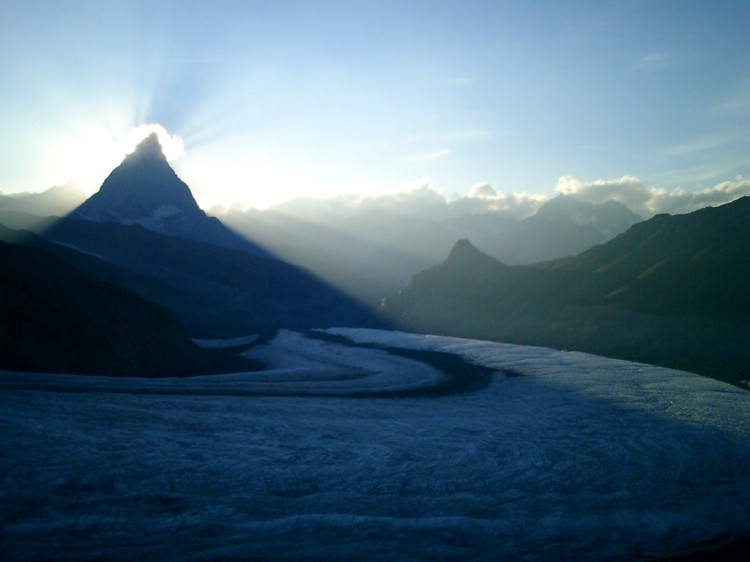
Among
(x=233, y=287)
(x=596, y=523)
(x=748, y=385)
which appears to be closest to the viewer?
(x=596, y=523)

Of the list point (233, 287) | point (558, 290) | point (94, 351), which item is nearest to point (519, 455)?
point (94, 351)

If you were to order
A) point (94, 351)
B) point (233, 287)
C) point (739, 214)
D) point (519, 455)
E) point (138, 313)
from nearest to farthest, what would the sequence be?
point (519, 455) < point (94, 351) < point (138, 313) < point (739, 214) < point (233, 287)

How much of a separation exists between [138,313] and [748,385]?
4101 cm

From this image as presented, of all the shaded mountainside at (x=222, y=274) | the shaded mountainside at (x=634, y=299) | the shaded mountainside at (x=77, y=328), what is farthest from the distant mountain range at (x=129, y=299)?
the shaded mountainside at (x=634, y=299)

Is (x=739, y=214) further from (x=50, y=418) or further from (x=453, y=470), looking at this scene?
(x=50, y=418)

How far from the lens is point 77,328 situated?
27.0m

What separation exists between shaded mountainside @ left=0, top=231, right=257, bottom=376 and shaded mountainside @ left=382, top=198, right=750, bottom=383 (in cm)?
3995

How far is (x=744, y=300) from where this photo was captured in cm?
6638

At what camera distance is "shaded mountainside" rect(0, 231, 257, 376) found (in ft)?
77.7

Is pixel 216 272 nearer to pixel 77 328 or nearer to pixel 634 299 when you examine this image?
pixel 634 299

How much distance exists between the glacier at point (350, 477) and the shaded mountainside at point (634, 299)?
27156 millimetres

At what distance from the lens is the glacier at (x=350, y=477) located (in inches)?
339

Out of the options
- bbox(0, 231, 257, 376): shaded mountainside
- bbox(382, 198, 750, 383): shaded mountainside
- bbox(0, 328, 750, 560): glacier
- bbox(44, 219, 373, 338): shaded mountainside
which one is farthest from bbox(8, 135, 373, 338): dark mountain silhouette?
bbox(0, 328, 750, 560): glacier

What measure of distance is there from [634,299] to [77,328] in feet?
241
